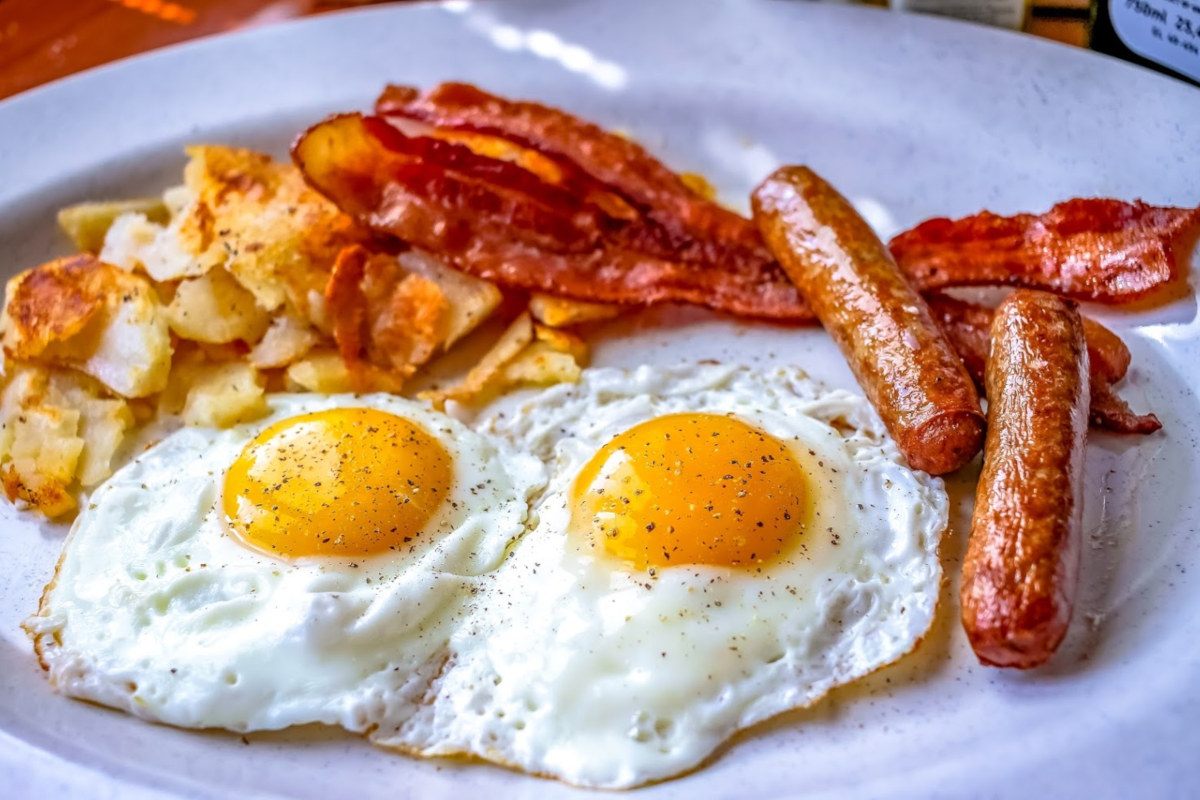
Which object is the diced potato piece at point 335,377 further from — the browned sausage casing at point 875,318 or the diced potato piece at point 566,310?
the browned sausage casing at point 875,318

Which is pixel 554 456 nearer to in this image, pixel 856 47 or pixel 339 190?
pixel 339 190

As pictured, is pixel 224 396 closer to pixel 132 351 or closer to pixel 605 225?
pixel 132 351

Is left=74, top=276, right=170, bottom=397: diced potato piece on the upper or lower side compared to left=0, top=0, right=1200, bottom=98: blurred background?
lower

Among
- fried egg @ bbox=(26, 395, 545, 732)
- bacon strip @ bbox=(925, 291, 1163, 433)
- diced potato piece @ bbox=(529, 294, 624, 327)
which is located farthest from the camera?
diced potato piece @ bbox=(529, 294, 624, 327)

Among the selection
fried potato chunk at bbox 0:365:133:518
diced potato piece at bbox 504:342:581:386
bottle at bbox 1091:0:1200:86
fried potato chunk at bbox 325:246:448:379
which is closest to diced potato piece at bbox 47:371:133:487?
fried potato chunk at bbox 0:365:133:518

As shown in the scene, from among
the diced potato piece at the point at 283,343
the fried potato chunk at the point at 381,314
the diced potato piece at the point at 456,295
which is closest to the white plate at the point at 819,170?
the diced potato piece at the point at 456,295

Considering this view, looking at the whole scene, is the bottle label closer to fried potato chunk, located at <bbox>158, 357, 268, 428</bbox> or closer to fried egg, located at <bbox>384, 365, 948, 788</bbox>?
fried egg, located at <bbox>384, 365, 948, 788</bbox>

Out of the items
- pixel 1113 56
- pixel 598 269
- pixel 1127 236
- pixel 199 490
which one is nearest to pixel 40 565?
pixel 199 490
